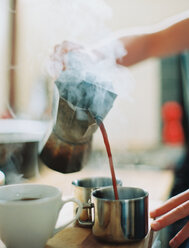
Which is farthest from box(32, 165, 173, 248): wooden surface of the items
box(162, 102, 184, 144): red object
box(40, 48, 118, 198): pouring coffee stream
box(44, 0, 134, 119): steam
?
box(162, 102, 184, 144): red object

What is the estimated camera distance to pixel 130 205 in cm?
66

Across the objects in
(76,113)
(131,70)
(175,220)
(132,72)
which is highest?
(132,72)

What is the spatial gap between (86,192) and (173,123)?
271cm

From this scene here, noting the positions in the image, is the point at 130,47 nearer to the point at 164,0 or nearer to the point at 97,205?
the point at 97,205

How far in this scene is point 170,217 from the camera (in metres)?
0.75

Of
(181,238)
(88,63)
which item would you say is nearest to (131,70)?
(88,63)

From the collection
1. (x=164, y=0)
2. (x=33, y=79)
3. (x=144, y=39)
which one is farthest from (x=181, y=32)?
(x=164, y=0)

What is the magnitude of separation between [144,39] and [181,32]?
6.4 inches

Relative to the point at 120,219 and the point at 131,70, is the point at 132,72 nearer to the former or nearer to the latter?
the point at 131,70

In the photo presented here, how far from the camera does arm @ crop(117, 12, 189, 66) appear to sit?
1.29 meters

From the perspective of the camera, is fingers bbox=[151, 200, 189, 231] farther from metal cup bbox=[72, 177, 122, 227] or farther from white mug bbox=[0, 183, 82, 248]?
white mug bbox=[0, 183, 82, 248]

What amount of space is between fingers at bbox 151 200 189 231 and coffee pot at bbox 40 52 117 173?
0.29 m

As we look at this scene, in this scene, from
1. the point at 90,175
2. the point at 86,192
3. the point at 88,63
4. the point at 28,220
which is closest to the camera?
the point at 28,220

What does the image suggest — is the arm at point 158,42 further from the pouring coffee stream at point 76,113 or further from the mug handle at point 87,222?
the mug handle at point 87,222
